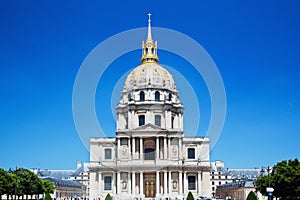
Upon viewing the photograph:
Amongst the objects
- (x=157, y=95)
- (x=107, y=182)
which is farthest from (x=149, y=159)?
(x=157, y=95)

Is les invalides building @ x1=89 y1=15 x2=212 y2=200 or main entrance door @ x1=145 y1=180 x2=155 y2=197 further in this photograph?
main entrance door @ x1=145 y1=180 x2=155 y2=197

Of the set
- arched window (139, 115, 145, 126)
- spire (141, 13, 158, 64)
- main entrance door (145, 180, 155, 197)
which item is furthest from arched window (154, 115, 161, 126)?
spire (141, 13, 158, 64)

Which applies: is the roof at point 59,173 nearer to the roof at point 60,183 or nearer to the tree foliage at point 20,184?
the roof at point 60,183

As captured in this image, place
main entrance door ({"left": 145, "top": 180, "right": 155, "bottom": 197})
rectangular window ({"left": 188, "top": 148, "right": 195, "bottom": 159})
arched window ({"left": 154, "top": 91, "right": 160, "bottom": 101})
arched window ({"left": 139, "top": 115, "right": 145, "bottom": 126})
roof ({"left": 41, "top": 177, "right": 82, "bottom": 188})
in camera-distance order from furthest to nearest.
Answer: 1. roof ({"left": 41, "top": 177, "right": 82, "bottom": 188})
2. arched window ({"left": 154, "top": 91, "right": 160, "bottom": 101})
3. arched window ({"left": 139, "top": 115, "right": 145, "bottom": 126})
4. rectangular window ({"left": 188, "top": 148, "right": 195, "bottom": 159})
5. main entrance door ({"left": 145, "top": 180, "right": 155, "bottom": 197})

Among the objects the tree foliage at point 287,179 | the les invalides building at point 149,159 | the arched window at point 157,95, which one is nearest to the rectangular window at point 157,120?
the les invalides building at point 149,159

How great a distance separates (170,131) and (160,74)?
13497 millimetres

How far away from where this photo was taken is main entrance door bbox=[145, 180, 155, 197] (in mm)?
78438

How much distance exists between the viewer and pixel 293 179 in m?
58.2

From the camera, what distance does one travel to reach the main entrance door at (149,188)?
78.4 meters

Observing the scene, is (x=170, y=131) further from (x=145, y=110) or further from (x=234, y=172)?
(x=234, y=172)

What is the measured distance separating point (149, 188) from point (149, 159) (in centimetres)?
485

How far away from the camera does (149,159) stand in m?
78.9

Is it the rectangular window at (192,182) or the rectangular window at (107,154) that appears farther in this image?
the rectangular window at (107,154)

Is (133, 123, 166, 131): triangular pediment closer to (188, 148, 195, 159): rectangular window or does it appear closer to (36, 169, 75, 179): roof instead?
(188, 148, 195, 159): rectangular window
